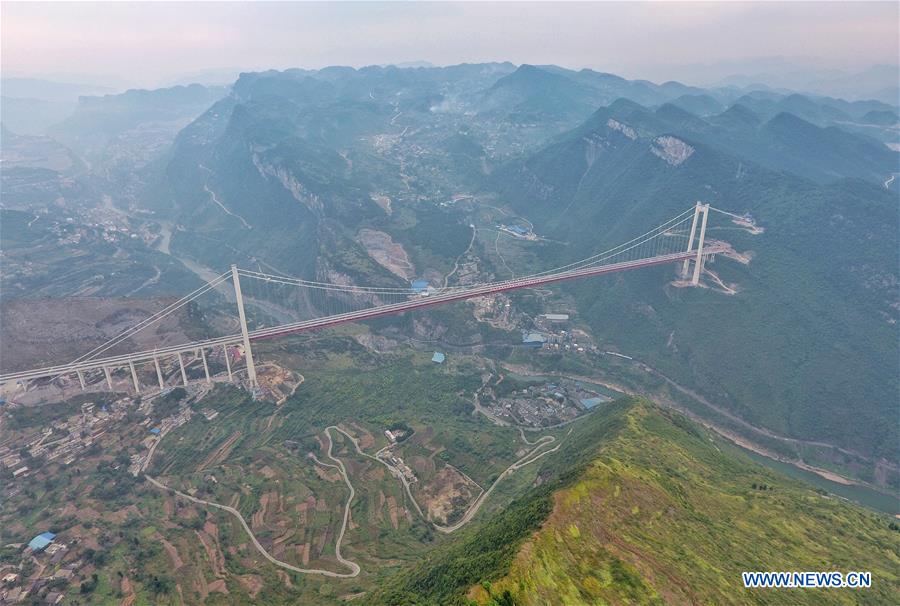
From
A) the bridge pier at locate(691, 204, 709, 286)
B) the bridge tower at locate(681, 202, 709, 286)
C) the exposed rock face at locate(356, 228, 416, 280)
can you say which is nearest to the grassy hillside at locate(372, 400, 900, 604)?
the bridge pier at locate(691, 204, 709, 286)

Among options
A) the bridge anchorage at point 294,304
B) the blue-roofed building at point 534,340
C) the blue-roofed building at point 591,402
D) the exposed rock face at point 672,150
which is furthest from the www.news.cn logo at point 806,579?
the exposed rock face at point 672,150

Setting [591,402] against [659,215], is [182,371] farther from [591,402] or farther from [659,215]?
[659,215]

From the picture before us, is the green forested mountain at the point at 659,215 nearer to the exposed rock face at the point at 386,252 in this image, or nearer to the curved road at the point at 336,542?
the exposed rock face at the point at 386,252

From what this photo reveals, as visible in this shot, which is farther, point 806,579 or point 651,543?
point 806,579

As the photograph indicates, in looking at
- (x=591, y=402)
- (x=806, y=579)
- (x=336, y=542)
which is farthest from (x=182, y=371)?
(x=806, y=579)

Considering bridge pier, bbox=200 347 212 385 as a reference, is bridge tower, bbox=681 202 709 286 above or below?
above

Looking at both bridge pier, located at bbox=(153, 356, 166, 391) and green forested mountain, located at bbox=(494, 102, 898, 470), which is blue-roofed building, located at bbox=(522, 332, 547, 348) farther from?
bridge pier, located at bbox=(153, 356, 166, 391)
